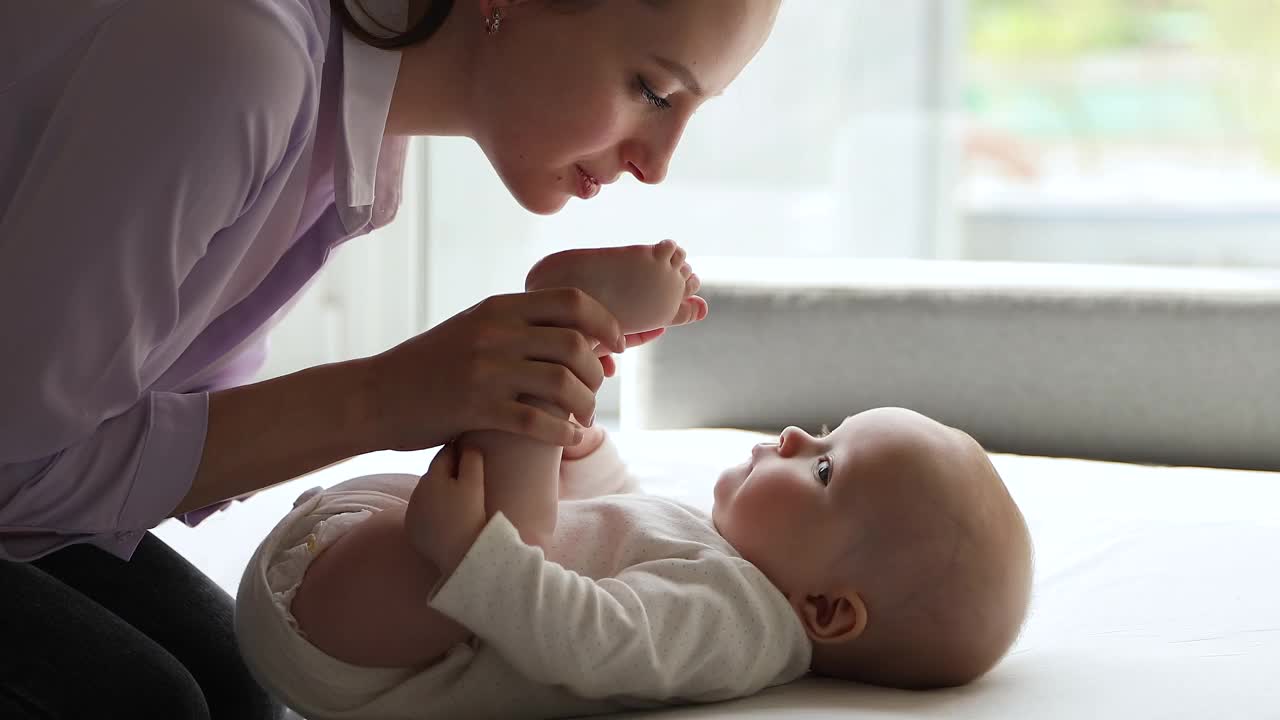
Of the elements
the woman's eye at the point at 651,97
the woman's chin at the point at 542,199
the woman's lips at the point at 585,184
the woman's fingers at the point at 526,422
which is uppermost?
the woman's eye at the point at 651,97

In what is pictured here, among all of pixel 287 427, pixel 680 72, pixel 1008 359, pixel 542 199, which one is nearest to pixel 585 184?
pixel 542 199

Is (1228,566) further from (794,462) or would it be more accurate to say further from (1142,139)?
(1142,139)

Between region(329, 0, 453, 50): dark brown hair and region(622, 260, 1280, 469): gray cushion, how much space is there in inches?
42.1

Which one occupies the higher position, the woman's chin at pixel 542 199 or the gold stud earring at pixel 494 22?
the gold stud earring at pixel 494 22

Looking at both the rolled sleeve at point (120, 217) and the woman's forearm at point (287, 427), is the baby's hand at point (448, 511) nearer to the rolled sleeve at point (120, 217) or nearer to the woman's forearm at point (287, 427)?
the woman's forearm at point (287, 427)

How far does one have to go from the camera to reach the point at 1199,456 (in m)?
2.02

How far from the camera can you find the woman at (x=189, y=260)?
0.86 m

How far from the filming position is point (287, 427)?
0.92 meters

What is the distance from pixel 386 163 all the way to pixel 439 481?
48 cm

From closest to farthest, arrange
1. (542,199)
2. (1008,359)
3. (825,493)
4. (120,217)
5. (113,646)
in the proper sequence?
1. (120,217)
2. (113,646)
3. (825,493)
4. (542,199)
5. (1008,359)

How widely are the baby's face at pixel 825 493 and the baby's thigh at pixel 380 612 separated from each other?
266mm

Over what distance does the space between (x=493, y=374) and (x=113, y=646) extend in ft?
1.18

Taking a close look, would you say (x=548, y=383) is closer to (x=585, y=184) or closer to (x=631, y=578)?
(x=631, y=578)

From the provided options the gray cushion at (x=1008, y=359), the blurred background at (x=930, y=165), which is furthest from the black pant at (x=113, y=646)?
the blurred background at (x=930, y=165)
